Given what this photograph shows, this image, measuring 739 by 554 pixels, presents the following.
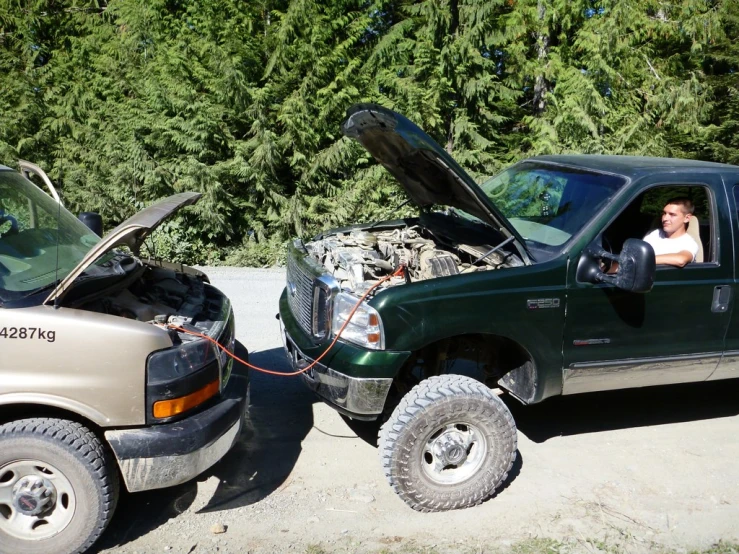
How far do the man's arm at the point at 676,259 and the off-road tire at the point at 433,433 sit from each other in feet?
4.94

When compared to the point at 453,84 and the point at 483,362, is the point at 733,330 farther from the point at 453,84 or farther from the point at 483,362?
the point at 453,84

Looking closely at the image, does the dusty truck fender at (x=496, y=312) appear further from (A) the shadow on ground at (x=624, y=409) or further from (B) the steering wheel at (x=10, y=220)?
(B) the steering wheel at (x=10, y=220)

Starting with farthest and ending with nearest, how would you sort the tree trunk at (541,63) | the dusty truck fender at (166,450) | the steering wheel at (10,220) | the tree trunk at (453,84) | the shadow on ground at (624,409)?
the tree trunk at (541,63), the tree trunk at (453,84), the shadow on ground at (624,409), the steering wheel at (10,220), the dusty truck fender at (166,450)

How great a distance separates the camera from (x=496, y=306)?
3.88m

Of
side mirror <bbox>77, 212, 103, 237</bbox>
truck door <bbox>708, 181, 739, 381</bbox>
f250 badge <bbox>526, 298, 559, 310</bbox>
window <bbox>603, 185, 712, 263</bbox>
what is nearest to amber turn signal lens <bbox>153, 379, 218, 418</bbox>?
f250 badge <bbox>526, 298, 559, 310</bbox>

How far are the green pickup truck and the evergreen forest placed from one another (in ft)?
19.6

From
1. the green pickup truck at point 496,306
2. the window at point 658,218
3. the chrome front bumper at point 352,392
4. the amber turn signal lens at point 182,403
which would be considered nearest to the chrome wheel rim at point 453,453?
the green pickup truck at point 496,306

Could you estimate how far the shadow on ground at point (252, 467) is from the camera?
3639 mm

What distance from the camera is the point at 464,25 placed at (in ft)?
38.8

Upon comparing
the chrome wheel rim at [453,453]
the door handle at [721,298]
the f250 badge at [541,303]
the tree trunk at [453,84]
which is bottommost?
the chrome wheel rim at [453,453]

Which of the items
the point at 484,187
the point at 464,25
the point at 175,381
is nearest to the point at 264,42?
the point at 464,25

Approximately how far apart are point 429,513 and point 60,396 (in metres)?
2.14

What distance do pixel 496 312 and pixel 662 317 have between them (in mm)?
1230

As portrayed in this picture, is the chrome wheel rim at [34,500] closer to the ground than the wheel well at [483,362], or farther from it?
closer to the ground
